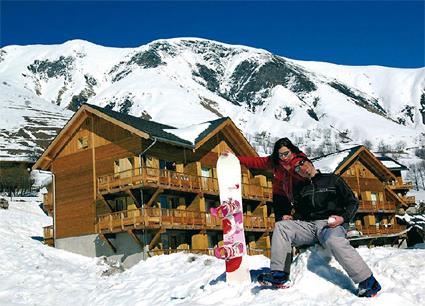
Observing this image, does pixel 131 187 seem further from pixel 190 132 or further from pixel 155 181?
pixel 190 132

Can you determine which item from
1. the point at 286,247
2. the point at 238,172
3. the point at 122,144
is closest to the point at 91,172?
the point at 122,144

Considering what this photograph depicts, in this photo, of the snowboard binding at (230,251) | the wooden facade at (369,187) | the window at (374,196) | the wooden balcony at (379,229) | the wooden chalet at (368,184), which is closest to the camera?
the snowboard binding at (230,251)

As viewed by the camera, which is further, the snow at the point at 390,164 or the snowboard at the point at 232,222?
the snow at the point at 390,164

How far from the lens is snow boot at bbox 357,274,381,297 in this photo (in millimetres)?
7695

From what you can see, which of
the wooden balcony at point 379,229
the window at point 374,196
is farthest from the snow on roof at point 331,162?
the window at point 374,196

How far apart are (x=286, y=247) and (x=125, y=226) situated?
855 inches

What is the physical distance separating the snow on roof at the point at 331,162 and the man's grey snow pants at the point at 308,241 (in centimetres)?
3931

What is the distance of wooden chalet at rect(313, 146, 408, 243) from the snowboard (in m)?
37.8

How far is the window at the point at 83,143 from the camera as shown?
114 ft

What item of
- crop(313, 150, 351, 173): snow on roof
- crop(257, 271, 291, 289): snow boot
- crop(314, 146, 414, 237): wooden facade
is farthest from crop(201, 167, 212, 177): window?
crop(257, 271, 291, 289): snow boot

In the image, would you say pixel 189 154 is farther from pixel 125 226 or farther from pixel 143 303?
pixel 143 303

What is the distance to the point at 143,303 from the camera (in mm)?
12094

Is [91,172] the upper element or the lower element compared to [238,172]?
upper

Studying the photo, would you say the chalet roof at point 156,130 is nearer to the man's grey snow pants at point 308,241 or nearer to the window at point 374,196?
the man's grey snow pants at point 308,241
